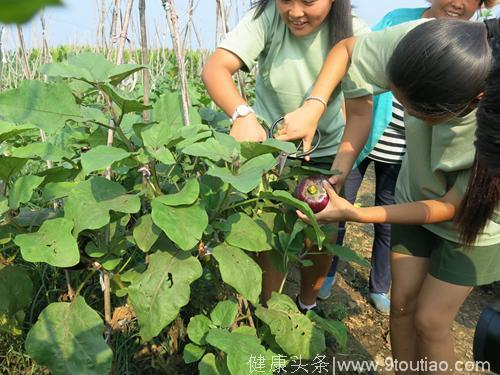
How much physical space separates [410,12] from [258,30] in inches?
29.7

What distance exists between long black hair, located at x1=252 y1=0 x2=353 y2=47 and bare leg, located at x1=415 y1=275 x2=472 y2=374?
2.53ft

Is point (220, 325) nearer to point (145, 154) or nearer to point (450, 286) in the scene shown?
point (145, 154)

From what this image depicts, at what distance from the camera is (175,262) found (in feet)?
3.33

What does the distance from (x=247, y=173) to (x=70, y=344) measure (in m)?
0.51

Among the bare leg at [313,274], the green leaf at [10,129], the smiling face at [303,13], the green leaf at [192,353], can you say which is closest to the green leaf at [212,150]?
→ the green leaf at [10,129]

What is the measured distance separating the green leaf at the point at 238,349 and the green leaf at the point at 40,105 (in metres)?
0.53

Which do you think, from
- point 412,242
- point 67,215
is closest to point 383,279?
point 412,242

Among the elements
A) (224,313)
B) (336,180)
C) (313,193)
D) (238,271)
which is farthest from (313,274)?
(238,271)

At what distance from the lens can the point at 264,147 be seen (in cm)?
100

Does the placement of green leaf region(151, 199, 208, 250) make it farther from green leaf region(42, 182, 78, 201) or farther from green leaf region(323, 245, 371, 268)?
green leaf region(323, 245, 371, 268)

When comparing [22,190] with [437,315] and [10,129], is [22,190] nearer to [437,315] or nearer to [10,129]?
[10,129]

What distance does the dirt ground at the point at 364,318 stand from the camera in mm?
1952

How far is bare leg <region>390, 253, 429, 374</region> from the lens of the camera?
1.50 meters

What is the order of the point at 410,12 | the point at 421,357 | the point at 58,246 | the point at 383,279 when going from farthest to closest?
the point at 383,279 → the point at 410,12 → the point at 421,357 → the point at 58,246
